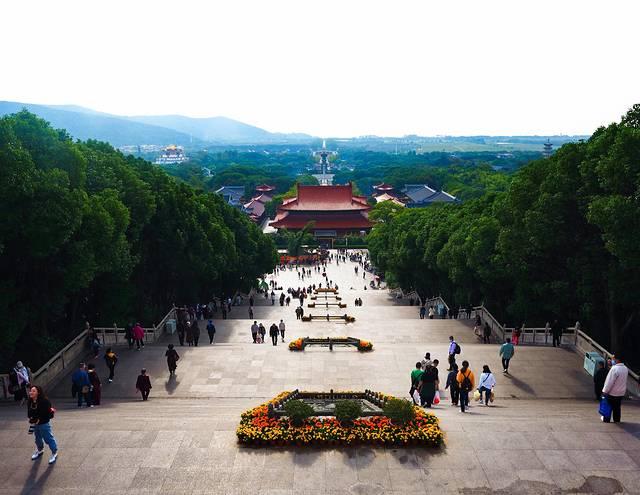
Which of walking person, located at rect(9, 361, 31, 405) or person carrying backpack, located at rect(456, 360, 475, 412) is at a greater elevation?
person carrying backpack, located at rect(456, 360, 475, 412)

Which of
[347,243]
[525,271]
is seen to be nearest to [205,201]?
[525,271]

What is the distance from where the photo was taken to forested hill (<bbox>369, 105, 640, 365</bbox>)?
50.2 ft

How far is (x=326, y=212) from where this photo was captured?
80.7 metres

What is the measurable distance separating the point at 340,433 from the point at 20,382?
7353mm

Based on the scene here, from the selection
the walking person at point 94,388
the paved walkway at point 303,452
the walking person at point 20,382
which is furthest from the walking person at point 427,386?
the walking person at point 20,382

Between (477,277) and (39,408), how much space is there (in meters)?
20.1

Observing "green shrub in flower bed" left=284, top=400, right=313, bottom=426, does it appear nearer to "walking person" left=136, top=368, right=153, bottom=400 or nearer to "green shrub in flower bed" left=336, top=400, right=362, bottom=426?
"green shrub in flower bed" left=336, top=400, right=362, bottom=426

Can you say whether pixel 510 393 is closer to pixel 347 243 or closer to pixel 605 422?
pixel 605 422

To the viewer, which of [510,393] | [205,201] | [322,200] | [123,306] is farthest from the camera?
[322,200]

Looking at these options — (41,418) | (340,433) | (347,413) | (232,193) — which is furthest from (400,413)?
(232,193)

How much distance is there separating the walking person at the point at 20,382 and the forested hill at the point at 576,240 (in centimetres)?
1327

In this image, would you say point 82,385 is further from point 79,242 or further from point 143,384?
point 79,242

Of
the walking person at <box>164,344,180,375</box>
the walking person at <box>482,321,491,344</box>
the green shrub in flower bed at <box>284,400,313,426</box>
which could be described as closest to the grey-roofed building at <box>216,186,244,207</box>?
the walking person at <box>482,321,491,344</box>

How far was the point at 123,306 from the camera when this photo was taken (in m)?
22.0
